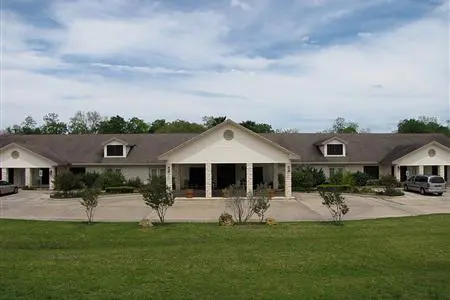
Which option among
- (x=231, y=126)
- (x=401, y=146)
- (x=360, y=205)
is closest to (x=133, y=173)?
(x=231, y=126)

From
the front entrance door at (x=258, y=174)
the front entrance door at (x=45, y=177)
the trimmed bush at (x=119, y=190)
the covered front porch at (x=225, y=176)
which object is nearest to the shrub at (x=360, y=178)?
the covered front porch at (x=225, y=176)

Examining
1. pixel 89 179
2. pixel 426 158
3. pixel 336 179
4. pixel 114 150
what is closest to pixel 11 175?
pixel 89 179

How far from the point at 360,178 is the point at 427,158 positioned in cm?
696

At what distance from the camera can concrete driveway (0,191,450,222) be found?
2694 cm

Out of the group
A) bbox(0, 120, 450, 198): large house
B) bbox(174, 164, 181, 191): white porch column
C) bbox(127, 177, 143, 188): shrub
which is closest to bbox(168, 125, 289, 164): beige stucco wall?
bbox(0, 120, 450, 198): large house

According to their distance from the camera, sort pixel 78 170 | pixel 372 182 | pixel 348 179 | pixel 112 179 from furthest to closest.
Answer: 1. pixel 78 170
2. pixel 372 182
3. pixel 112 179
4. pixel 348 179

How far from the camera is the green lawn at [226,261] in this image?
10.5 metres

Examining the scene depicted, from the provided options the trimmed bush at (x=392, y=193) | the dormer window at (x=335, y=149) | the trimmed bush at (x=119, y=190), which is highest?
the dormer window at (x=335, y=149)

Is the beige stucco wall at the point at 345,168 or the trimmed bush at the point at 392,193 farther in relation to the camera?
the beige stucco wall at the point at 345,168

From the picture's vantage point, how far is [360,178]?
46781mm

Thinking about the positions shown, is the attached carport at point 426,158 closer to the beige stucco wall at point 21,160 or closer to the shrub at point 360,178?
the shrub at point 360,178

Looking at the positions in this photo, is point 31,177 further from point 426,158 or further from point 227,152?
point 426,158

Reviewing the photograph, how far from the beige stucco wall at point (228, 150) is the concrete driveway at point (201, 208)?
3859mm

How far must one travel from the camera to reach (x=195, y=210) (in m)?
30.3
